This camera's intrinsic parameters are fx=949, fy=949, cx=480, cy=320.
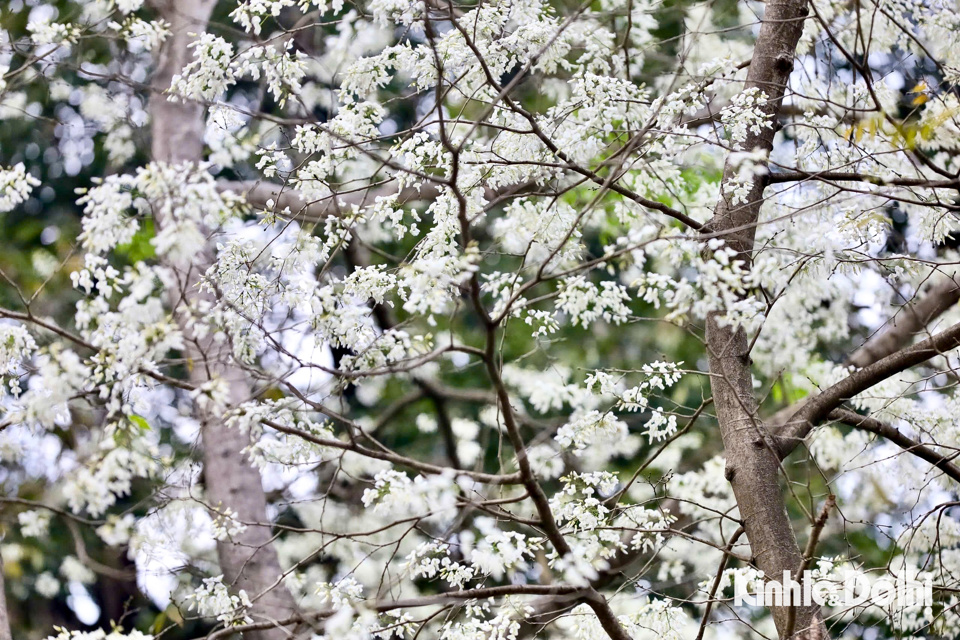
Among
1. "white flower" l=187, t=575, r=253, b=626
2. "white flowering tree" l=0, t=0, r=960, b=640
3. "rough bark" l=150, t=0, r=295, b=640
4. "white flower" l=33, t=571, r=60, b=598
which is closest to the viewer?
"white flowering tree" l=0, t=0, r=960, b=640

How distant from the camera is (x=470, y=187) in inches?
154

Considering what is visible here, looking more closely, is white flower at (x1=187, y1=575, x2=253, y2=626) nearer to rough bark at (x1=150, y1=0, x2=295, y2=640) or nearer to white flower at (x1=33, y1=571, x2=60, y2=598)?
rough bark at (x1=150, y1=0, x2=295, y2=640)

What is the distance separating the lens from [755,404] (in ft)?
12.6

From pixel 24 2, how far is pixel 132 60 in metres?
1.14

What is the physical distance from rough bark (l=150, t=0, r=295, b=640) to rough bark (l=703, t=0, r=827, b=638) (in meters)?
2.85

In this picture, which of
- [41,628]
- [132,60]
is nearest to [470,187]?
[132,60]

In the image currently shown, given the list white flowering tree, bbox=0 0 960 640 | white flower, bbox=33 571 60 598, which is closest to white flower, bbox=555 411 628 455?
white flowering tree, bbox=0 0 960 640

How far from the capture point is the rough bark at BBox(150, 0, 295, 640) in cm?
579

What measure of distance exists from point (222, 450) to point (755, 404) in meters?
3.78

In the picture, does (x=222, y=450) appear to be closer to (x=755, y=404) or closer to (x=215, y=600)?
(x=215, y=600)

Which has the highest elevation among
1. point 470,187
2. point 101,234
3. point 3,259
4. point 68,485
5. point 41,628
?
point 470,187

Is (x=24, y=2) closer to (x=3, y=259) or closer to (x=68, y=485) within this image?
(x=3, y=259)

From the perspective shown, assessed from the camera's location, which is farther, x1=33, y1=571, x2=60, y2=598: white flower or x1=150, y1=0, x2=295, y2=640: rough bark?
x1=33, y1=571, x2=60, y2=598: white flower

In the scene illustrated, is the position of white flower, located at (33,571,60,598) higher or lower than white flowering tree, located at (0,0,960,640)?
lower
